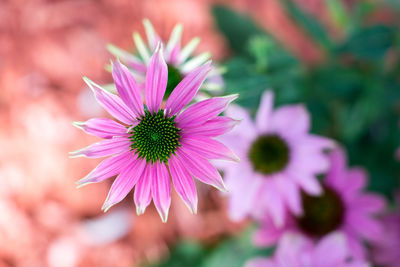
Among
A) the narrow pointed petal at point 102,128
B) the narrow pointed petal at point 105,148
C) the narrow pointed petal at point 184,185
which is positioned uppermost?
the narrow pointed petal at point 102,128


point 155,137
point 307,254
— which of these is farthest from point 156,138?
point 307,254

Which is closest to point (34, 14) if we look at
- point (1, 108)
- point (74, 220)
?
point (1, 108)

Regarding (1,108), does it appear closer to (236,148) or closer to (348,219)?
(236,148)

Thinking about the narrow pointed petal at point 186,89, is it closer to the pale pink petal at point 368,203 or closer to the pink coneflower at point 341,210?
the pink coneflower at point 341,210

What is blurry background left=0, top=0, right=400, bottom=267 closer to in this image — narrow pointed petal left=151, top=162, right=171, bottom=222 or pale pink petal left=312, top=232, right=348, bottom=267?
pale pink petal left=312, top=232, right=348, bottom=267

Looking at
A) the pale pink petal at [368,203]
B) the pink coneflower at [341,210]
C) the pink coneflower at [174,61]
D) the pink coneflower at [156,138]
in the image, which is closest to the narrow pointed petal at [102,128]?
the pink coneflower at [156,138]
